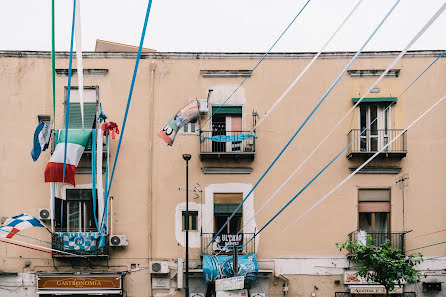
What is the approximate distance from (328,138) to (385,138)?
6.73ft

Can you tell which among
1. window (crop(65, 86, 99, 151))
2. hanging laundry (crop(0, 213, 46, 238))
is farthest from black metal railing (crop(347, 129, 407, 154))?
hanging laundry (crop(0, 213, 46, 238))

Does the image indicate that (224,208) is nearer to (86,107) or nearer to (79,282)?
(79,282)

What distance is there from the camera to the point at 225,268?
57.3 ft

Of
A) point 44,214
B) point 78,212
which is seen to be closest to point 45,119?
point 44,214

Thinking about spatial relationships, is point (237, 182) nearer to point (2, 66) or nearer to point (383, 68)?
point (383, 68)

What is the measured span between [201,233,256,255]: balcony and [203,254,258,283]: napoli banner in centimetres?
36

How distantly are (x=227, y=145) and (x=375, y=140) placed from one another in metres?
5.38

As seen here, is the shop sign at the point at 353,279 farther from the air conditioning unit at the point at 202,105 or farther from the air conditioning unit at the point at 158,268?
the air conditioning unit at the point at 202,105

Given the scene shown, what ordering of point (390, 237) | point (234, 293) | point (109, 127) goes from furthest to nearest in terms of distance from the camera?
1. point (390, 237)
2. point (109, 127)
3. point (234, 293)

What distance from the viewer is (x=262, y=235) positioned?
1830 centimetres

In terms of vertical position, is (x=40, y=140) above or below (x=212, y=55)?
below

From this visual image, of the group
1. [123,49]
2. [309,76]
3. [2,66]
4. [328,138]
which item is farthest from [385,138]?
[2,66]

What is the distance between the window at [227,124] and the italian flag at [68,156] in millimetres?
4533

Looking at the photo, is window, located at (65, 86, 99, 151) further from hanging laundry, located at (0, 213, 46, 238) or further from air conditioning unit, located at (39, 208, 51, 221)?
hanging laundry, located at (0, 213, 46, 238)
